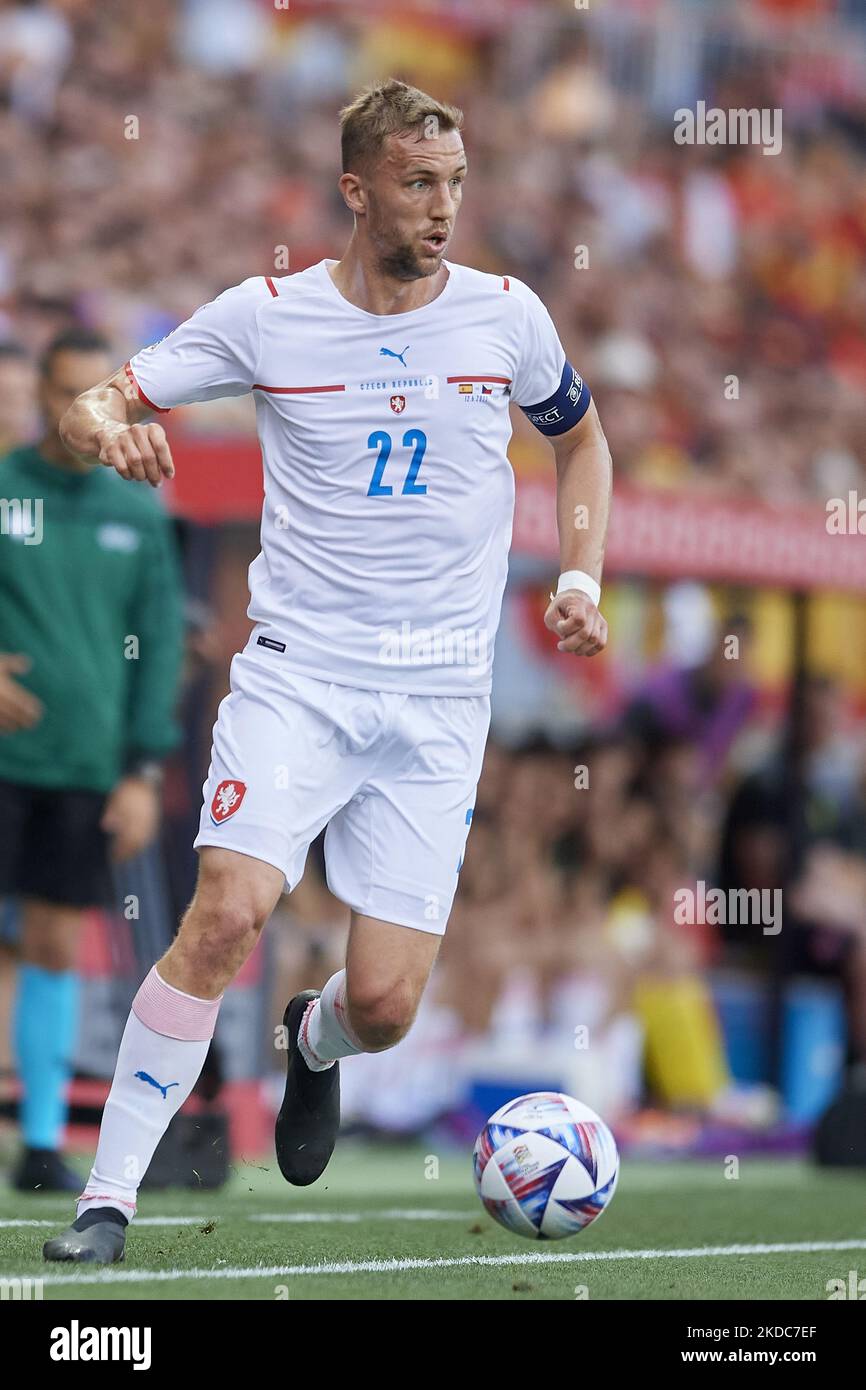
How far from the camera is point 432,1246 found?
5.90m

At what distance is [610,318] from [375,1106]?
7512mm

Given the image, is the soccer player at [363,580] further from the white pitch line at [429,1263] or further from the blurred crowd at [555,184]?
the blurred crowd at [555,184]

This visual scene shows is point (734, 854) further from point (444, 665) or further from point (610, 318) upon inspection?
point (444, 665)

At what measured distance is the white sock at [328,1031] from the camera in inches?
229

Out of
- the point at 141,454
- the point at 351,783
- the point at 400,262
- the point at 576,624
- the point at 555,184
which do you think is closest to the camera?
the point at 141,454

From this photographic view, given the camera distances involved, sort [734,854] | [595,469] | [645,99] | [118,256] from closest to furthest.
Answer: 1. [595,469]
2. [734,854]
3. [118,256]
4. [645,99]

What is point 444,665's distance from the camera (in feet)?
18.0

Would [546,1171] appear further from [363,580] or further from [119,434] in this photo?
[119,434]

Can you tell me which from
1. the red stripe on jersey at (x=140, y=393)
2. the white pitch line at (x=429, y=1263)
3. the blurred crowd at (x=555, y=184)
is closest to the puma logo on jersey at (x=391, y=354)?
the red stripe on jersey at (x=140, y=393)

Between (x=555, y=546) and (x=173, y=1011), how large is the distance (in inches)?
244

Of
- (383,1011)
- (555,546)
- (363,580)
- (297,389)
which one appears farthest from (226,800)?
(555,546)

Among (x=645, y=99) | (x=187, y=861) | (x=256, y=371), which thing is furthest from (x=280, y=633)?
(x=645, y=99)

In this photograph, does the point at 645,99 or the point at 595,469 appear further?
the point at 645,99

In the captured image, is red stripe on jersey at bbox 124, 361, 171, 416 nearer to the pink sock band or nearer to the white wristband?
the white wristband
